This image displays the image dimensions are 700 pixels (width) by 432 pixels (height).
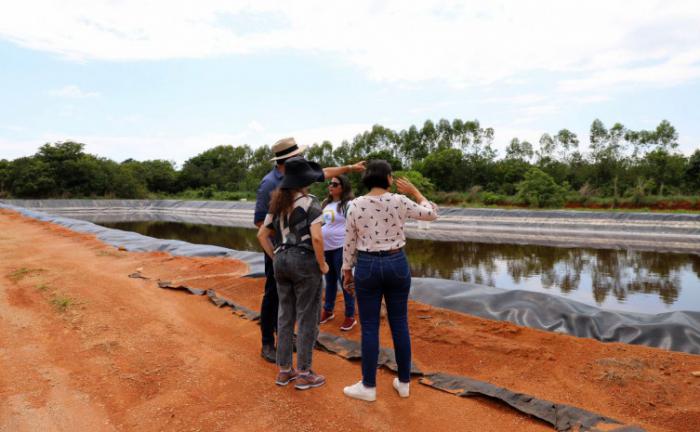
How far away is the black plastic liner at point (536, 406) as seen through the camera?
7.34 ft

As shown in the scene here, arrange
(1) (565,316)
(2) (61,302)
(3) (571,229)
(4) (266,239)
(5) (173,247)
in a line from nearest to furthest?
(4) (266,239) → (1) (565,316) → (2) (61,302) → (5) (173,247) → (3) (571,229)

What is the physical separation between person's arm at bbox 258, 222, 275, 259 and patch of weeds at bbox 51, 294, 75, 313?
2.54m

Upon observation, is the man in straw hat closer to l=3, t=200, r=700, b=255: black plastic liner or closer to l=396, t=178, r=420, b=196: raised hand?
l=396, t=178, r=420, b=196: raised hand

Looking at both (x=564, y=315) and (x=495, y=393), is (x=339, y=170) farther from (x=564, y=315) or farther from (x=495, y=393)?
(x=564, y=315)

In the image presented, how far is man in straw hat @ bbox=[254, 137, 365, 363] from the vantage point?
2.79m

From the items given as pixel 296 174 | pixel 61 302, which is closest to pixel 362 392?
pixel 296 174

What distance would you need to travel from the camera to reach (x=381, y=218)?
2393mm

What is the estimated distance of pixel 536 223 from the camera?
1507 cm

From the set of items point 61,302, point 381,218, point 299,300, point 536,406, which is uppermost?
point 381,218

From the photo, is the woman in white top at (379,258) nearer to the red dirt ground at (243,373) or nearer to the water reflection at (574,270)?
the red dirt ground at (243,373)

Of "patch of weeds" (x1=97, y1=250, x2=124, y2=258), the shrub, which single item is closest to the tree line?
the shrub

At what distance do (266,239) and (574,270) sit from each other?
657cm

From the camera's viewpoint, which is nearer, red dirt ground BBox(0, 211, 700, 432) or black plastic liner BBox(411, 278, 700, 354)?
red dirt ground BBox(0, 211, 700, 432)

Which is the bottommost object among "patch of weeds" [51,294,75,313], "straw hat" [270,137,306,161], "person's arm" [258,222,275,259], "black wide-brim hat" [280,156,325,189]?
"patch of weeds" [51,294,75,313]
